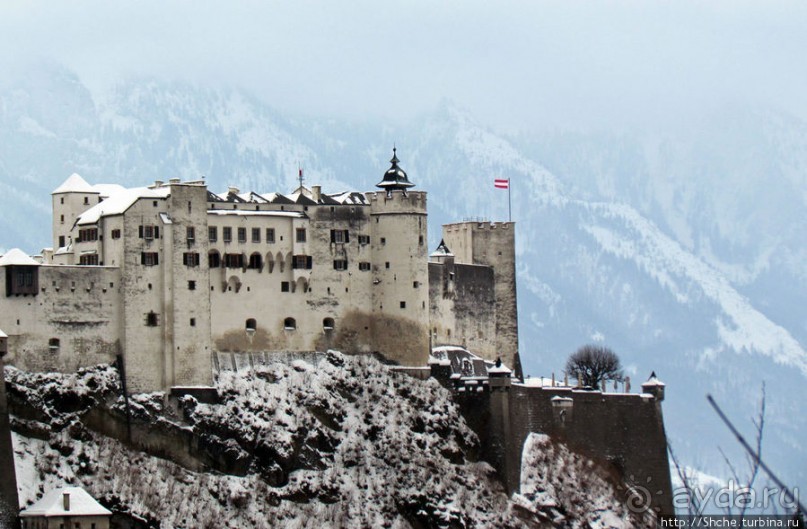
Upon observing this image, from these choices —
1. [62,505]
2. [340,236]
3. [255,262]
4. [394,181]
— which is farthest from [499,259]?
[62,505]

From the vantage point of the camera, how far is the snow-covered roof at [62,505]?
265 feet

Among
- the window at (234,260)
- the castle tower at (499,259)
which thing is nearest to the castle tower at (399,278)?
the castle tower at (499,259)

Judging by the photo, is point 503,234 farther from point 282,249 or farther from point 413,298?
point 282,249

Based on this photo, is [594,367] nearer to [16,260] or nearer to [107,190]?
[107,190]

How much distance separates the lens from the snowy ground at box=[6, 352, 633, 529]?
3433 inches

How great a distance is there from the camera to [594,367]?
396 feet

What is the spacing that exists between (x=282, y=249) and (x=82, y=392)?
1616 cm

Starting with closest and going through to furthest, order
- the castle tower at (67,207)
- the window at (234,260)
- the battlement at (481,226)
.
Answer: the window at (234,260) → the castle tower at (67,207) → the battlement at (481,226)

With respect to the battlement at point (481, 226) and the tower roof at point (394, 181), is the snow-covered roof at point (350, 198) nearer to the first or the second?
the tower roof at point (394, 181)

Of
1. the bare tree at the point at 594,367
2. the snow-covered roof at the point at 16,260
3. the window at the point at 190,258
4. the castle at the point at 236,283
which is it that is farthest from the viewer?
the bare tree at the point at 594,367

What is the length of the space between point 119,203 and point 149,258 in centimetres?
409

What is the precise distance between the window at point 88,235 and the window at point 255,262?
9.20 m

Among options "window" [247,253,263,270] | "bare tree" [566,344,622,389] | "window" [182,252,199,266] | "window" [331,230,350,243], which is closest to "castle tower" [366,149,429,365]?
"window" [331,230,350,243]

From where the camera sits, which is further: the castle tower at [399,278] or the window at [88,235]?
the castle tower at [399,278]
